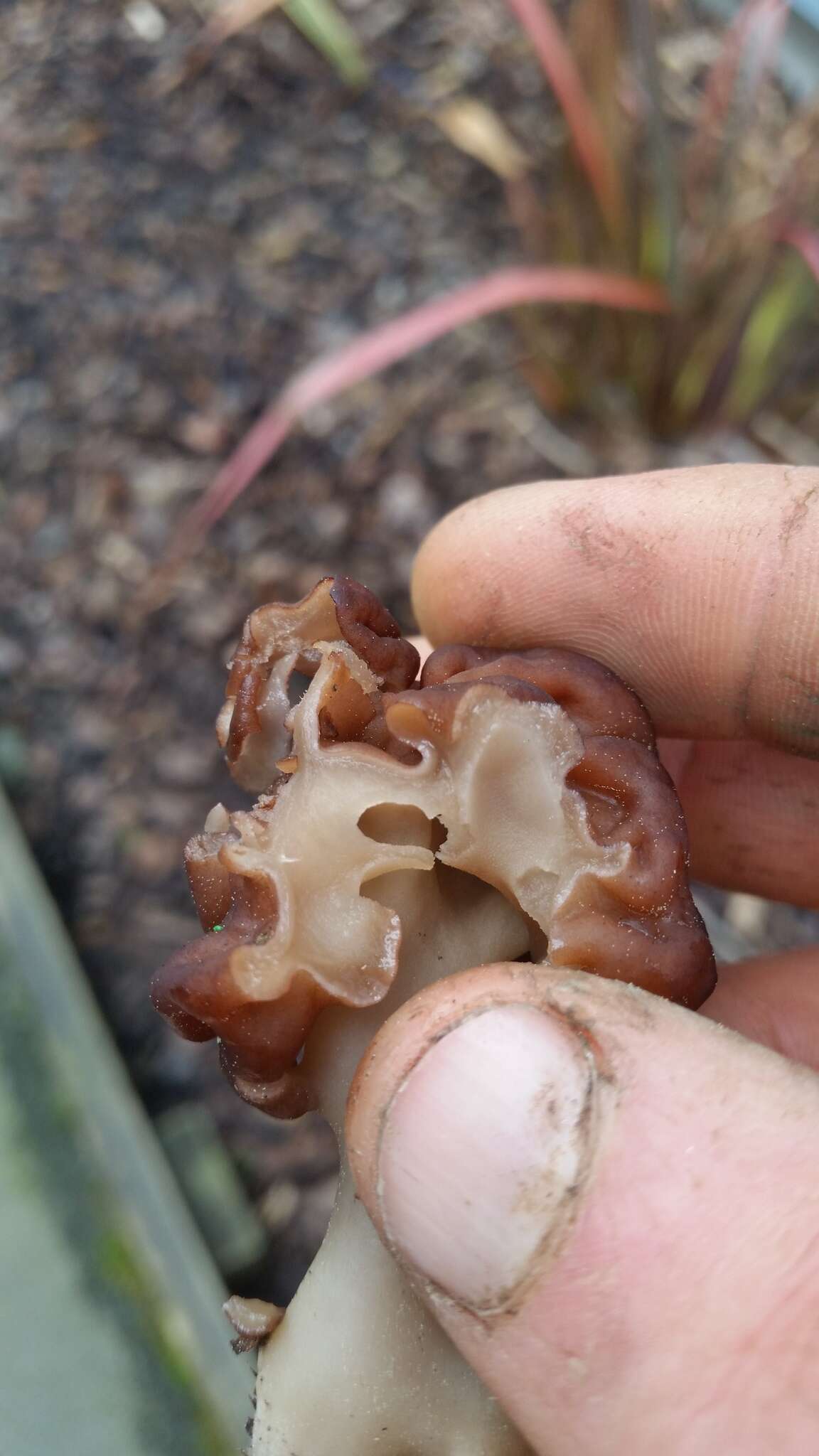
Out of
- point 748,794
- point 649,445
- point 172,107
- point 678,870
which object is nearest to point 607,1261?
point 678,870

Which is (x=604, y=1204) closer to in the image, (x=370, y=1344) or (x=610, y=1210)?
(x=610, y=1210)

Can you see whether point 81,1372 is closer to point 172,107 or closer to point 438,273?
point 438,273

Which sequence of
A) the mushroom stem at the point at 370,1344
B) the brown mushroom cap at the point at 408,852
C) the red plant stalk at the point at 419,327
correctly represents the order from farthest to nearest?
the red plant stalk at the point at 419,327 → the mushroom stem at the point at 370,1344 → the brown mushroom cap at the point at 408,852

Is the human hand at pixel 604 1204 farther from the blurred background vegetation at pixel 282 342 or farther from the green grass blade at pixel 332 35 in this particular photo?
the green grass blade at pixel 332 35

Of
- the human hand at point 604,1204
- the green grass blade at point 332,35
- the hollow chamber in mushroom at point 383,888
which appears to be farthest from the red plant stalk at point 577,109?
the human hand at point 604,1204

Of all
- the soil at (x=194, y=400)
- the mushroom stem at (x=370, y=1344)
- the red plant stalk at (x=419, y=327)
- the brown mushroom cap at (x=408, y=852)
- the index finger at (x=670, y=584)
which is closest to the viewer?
the brown mushroom cap at (x=408, y=852)

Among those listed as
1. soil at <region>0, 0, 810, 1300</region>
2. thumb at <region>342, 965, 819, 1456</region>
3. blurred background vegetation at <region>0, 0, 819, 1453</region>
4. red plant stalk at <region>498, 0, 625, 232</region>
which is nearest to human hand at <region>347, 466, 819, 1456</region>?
thumb at <region>342, 965, 819, 1456</region>
